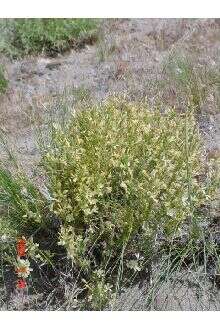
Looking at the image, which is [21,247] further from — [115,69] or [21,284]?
[115,69]

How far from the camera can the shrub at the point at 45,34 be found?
5.58m

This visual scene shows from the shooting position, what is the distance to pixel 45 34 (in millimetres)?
5578

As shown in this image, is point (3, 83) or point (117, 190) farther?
point (3, 83)

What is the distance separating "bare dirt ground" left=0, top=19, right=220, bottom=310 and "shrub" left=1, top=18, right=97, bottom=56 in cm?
12

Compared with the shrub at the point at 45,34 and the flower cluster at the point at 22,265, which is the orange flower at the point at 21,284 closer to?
the flower cluster at the point at 22,265

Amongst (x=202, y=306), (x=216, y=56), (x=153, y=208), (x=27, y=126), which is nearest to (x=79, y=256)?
(x=153, y=208)

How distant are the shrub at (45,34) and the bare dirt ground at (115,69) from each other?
12 cm


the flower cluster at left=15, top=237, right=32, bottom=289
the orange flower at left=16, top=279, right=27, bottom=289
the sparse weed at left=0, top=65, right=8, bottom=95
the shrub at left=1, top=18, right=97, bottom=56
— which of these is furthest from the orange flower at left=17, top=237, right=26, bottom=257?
the shrub at left=1, top=18, right=97, bottom=56

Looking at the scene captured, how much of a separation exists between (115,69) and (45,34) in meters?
0.95

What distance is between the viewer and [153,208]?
115 inches

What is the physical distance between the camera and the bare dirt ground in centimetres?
431

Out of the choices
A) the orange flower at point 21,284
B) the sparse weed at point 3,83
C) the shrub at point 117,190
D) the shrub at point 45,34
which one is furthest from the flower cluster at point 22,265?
the shrub at point 45,34

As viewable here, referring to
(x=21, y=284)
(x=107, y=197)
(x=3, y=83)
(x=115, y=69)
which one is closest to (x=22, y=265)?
(x=21, y=284)

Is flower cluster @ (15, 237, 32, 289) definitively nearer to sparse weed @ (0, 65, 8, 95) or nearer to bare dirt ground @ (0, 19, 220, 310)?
bare dirt ground @ (0, 19, 220, 310)
